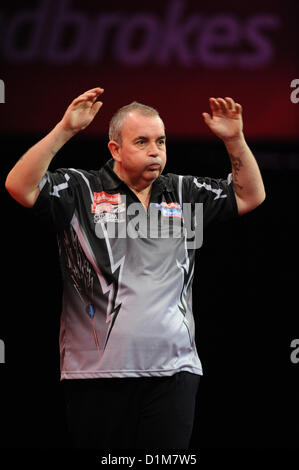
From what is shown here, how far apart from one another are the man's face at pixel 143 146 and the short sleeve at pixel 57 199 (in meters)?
0.22

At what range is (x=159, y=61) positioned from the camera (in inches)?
146

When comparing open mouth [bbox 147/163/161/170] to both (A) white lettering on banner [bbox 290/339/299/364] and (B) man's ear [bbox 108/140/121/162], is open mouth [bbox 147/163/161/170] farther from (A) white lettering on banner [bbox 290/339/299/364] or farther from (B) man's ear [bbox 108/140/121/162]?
(A) white lettering on banner [bbox 290/339/299/364]

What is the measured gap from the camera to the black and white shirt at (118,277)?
2.41 metres

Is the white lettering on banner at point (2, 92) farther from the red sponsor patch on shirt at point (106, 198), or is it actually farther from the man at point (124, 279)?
the red sponsor patch on shirt at point (106, 198)

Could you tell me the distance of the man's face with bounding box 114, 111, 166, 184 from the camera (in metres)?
2.56

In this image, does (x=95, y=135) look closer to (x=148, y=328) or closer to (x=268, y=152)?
(x=268, y=152)

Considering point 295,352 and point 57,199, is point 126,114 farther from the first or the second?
point 295,352

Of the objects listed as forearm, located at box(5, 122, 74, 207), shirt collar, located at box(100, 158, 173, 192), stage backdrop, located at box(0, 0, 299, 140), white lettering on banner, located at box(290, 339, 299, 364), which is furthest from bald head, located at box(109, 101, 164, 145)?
white lettering on banner, located at box(290, 339, 299, 364)

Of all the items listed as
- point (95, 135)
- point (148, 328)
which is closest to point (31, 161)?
point (148, 328)

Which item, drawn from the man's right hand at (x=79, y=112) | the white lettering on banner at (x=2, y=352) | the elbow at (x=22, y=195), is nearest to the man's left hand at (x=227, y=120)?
the man's right hand at (x=79, y=112)

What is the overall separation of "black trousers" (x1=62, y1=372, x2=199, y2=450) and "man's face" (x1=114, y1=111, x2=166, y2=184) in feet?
2.42

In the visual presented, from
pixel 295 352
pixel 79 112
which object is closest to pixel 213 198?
pixel 79 112

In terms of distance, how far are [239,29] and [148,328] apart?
1.91 meters

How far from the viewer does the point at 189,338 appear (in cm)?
250
